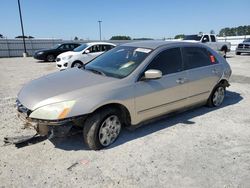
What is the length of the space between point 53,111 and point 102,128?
0.82 m

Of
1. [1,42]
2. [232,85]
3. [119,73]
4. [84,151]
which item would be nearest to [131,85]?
[119,73]

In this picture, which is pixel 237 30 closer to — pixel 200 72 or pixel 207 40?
pixel 207 40

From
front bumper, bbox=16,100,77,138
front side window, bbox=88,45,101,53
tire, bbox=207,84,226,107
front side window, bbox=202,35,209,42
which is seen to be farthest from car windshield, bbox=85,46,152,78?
front side window, bbox=202,35,209,42

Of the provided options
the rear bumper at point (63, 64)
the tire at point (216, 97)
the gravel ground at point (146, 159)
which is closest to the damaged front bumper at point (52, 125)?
the gravel ground at point (146, 159)

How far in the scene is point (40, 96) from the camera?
135 inches

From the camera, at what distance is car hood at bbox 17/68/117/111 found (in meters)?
3.35

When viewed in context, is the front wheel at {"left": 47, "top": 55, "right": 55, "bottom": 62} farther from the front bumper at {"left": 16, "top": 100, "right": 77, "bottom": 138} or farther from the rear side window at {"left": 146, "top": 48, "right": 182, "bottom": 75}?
the front bumper at {"left": 16, "top": 100, "right": 77, "bottom": 138}

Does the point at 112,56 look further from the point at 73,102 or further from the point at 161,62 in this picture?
the point at 73,102

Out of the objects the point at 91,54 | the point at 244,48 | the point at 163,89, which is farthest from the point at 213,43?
the point at 163,89

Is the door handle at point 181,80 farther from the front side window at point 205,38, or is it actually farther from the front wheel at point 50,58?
the front wheel at point 50,58

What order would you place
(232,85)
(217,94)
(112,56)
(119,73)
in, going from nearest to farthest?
1. (119,73)
2. (112,56)
3. (217,94)
4. (232,85)

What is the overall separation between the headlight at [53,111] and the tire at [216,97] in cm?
366

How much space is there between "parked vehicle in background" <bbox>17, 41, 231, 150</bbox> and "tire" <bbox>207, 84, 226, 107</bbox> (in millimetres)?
365

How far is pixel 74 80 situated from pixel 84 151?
1.15 meters
